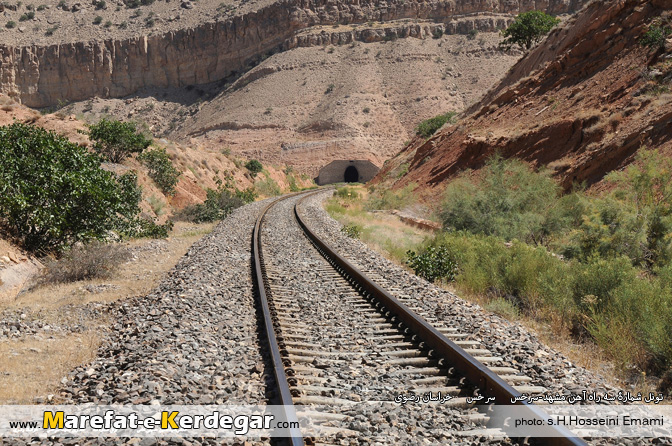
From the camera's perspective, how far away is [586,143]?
21.0m

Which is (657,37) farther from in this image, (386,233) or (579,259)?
(579,259)

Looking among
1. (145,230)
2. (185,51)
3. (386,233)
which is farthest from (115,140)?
(185,51)

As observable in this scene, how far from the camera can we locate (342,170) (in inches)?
2879

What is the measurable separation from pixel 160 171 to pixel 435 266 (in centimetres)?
2259

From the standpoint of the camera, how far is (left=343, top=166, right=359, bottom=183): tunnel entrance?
7425 centimetres

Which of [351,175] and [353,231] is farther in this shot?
[351,175]

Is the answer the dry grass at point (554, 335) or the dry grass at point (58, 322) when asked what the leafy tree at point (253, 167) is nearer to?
the dry grass at point (554, 335)

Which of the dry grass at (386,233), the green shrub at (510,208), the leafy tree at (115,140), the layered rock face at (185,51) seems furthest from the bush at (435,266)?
the layered rock face at (185,51)

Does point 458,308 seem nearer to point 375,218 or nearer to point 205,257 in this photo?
point 205,257

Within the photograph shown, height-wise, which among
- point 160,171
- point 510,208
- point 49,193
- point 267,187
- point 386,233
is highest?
point 49,193

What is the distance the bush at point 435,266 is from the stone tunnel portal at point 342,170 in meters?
60.9

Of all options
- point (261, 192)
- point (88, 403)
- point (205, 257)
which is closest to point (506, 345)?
point (88, 403)

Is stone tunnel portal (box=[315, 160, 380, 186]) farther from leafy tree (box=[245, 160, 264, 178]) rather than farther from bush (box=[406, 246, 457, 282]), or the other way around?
bush (box=[406, 246, 457, 282])

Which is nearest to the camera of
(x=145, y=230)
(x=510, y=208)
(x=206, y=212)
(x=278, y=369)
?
(x=278, y=369)
